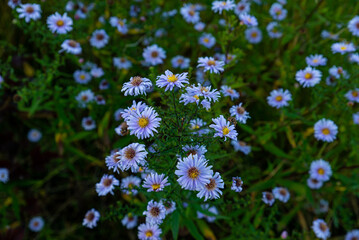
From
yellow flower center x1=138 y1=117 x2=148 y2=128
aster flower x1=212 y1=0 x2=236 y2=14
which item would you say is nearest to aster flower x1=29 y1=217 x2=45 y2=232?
yellow flower center x1=138 y1=117 x2=148 y2=128

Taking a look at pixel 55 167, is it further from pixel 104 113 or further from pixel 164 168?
pixel 164 168

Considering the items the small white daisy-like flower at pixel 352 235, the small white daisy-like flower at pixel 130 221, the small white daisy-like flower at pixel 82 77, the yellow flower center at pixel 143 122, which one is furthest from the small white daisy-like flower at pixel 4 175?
the small white daisy-like flower at pixel 352 235

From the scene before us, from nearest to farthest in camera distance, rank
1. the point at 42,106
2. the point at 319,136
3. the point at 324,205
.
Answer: the point at 319,136
the point at 42,106
the point at 324,205

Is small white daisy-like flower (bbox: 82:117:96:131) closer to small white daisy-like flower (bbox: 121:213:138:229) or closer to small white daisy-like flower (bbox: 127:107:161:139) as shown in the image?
small white daisy-like flower (bbox: 121:213:138:229)

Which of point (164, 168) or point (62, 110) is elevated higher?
point (62, 110)

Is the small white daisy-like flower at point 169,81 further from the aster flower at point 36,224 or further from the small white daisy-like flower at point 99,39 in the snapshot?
the aster flower at point 36,224

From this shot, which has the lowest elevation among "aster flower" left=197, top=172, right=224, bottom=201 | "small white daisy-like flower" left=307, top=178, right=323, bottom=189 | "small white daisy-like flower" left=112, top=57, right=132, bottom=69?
"aster flower" left=197, top=172, right=224, bottom=201

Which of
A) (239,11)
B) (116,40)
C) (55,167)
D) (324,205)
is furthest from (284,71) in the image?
(55,167)
